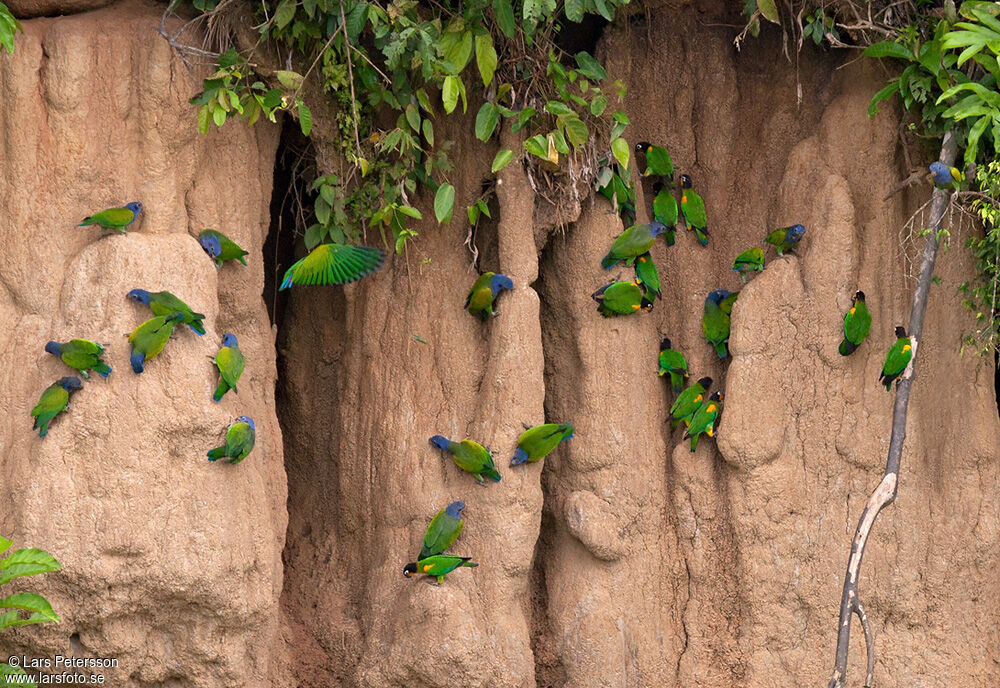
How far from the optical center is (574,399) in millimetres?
5793

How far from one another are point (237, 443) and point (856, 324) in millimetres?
2787

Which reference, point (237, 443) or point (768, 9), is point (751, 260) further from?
point (237, 443)

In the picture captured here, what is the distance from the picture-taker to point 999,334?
5.44 metres

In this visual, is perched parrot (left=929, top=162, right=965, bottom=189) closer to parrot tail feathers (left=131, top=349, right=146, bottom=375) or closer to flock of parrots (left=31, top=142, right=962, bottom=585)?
flock of parrots (left=31, top=142, right=962, bottom=585)

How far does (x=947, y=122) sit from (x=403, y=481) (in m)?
2.92

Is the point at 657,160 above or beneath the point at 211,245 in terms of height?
above

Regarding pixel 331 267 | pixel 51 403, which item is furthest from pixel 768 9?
pixel 51 403

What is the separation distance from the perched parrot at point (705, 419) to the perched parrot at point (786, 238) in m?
0.75

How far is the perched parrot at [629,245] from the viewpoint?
568 centimetres

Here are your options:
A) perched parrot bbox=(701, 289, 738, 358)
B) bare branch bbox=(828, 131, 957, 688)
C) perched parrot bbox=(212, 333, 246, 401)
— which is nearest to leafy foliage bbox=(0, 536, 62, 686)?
perched parrot bbox=(212, 333, 246, 401)

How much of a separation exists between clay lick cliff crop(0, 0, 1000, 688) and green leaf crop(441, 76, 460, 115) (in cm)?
50

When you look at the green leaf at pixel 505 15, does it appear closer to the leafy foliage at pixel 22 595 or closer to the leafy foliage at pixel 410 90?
the leafy foliage at pixel 410 90

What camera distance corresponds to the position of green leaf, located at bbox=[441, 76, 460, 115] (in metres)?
5.15

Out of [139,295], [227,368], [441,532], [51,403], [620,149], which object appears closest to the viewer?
[51,403]
